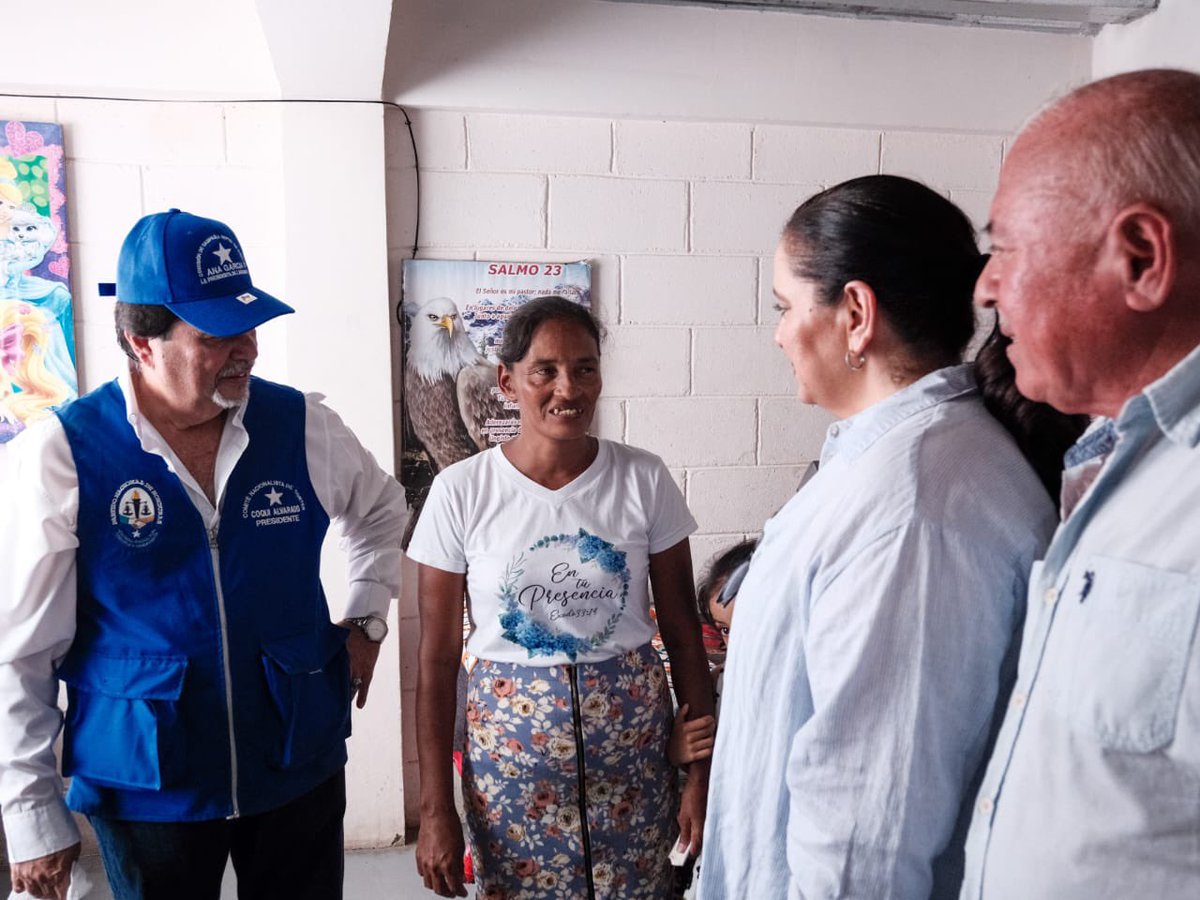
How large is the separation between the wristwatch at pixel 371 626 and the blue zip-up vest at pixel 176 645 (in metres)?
0.25

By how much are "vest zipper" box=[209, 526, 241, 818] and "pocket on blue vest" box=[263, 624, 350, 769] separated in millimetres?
62

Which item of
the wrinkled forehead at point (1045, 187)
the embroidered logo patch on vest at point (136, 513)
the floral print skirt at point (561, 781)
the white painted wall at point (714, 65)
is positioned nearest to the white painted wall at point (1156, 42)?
the white painted wall at point (714, 65)

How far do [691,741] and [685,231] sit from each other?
173 centimetres

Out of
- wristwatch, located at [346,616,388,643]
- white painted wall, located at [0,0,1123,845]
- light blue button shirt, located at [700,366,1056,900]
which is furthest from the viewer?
white painted wall, located at [0,0,1123,845]

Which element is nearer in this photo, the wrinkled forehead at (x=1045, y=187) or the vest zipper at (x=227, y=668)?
the wrinkled forehead at (x=1045, y=187)

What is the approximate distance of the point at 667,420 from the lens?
2.93m

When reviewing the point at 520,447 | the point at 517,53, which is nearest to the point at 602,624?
the point at 520,447

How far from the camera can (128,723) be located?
1406mm

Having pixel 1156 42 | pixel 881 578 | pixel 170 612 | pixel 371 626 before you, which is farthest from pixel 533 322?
pixel 1156 42

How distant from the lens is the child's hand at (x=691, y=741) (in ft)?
5.43

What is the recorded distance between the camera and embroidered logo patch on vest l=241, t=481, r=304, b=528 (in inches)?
60.6

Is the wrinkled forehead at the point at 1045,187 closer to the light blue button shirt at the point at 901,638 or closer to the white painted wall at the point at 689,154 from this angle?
the light blue button shirt at the point at 901,638

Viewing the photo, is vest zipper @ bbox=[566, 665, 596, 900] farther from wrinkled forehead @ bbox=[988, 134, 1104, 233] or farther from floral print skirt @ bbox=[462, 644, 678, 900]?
wrinkled forehead @ bbox=[988, 134, 1104, 233]

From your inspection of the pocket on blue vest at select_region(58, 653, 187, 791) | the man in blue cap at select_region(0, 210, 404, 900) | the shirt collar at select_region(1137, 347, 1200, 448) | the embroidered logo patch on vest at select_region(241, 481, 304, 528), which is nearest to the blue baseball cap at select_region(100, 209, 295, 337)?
the man in blue cap at select_region(0, 210, 404, 900)
